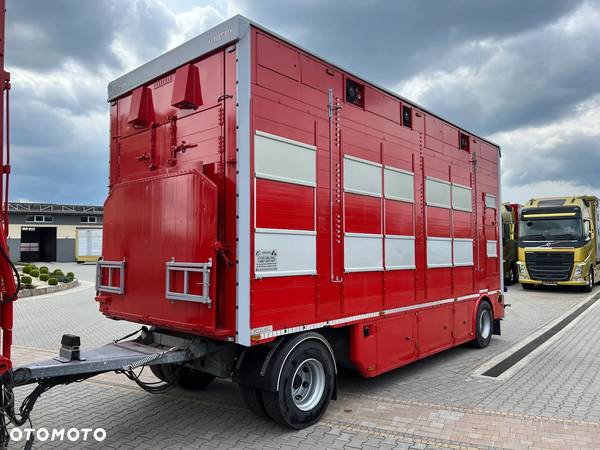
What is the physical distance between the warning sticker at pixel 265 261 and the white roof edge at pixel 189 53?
6.66ft

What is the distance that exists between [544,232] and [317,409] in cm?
1698

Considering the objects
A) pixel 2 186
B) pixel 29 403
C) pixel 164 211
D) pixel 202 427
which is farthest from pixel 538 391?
pixel 2 186

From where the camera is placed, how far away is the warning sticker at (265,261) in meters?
4.49

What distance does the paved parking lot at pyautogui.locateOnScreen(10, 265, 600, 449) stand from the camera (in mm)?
4645

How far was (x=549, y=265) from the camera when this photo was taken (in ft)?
60.7

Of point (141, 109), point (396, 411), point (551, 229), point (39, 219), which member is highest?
point (39, 219)

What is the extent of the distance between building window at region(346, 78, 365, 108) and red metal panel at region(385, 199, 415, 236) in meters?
1.34

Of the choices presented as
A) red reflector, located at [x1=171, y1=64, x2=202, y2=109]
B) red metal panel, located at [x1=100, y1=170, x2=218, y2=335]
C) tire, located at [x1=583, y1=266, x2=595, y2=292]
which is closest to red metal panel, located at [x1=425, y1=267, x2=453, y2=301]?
red metal panel, located at [x1=100, y1=170, x2=218, y2=335]

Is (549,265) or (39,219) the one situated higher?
(39,219)

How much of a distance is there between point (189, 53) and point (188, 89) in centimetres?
45

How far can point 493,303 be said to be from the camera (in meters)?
9.37

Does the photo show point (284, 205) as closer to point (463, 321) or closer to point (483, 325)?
point (463, 321)

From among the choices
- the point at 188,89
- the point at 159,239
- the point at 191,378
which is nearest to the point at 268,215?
the point at 159,239

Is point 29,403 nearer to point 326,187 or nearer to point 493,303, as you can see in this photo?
point 326,187
